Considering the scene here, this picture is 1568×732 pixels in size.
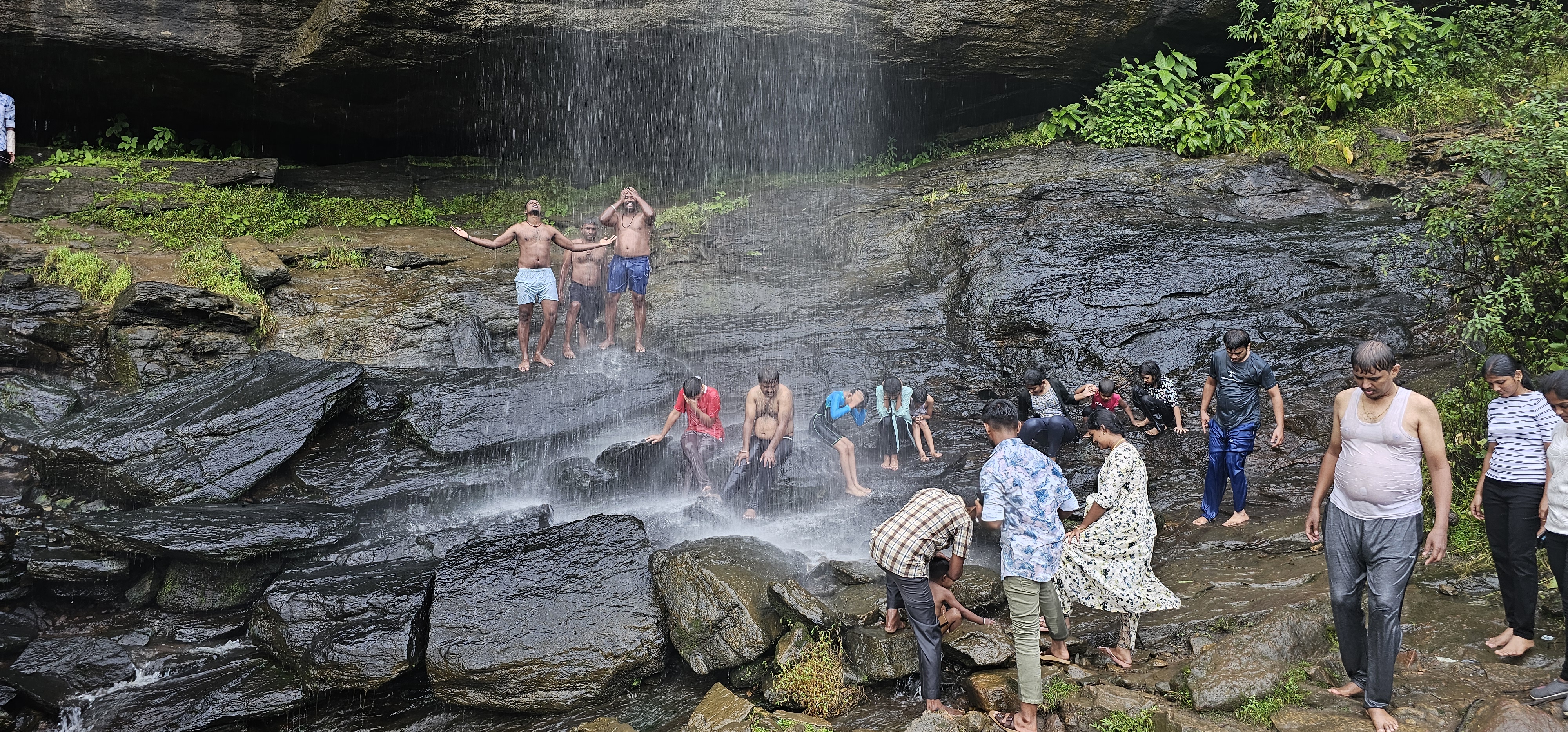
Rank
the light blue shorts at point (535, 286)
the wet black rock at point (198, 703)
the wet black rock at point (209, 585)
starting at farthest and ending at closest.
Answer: the light blue shorts at point (535, 286) < the wet black rock at point (209, 585) < the wet black rock at point (198, 703)

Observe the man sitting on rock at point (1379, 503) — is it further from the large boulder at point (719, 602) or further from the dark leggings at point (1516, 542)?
the large boulder at point (719, 602)

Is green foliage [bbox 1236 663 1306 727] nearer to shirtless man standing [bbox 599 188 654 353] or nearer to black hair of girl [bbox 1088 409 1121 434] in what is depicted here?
black hair of girl [bbox 1088 409 1121 434]

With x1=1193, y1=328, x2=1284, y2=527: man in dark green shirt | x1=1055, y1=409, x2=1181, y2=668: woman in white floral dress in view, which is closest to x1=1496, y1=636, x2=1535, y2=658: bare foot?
x1=1055, y1=409, x2=1181, y2=668: woman in white floral dress

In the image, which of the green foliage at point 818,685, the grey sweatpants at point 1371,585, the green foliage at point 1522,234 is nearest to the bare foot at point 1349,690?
the grey sweatpants at point 1371,585

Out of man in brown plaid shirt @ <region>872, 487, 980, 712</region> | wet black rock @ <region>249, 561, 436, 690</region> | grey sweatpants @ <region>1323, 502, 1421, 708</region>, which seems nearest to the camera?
grey sweatpants @ <region>1323, 502, 1421, 708</region>

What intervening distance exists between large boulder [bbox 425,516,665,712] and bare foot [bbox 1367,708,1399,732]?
13.6 ft

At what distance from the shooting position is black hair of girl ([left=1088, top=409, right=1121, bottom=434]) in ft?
16.8

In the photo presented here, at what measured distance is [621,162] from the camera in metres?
15.9

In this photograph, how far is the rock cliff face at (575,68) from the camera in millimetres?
11578

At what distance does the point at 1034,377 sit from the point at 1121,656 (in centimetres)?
304

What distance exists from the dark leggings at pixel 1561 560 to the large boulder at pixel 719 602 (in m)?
4.24

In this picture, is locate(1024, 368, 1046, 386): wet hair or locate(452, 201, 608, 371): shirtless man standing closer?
locate(1024, 368, 1046, 386): wet hair

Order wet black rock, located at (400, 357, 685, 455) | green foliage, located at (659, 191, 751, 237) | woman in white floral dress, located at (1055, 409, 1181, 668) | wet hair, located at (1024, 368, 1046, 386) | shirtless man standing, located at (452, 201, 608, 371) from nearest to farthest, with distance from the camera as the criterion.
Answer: woman in white floral dress, located at (1055, 409, 1181, 668) → wet hair, located at (1024, 368, 1046, 386) → wet black rock, located at (400, 357, 685, 455) → shirtless man standing, located at (452, 201, 608, 371) → green foliage, located at (659, 191, 751, 237)

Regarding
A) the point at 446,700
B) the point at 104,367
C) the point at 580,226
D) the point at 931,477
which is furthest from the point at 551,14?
the point at 446,700
